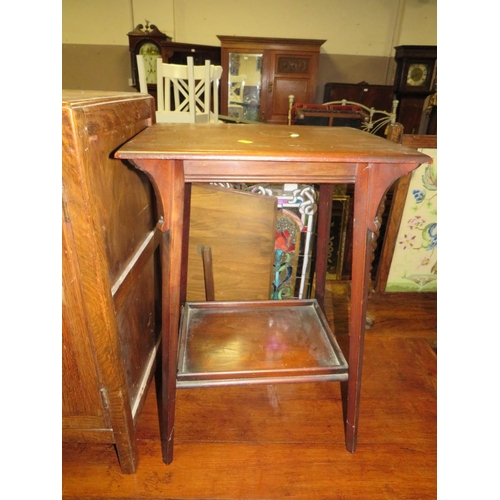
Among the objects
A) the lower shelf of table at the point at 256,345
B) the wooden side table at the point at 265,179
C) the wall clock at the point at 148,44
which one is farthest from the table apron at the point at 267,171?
the wall clock at the point at 148,44

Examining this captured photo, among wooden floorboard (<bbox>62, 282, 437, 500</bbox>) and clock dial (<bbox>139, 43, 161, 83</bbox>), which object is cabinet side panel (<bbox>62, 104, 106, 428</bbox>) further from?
clock dial (<bbox>139, 43, 161, 83</bbox>)

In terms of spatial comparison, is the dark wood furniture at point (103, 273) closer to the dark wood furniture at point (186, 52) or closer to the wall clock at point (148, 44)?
the dark wood furniture at point (186, 52)

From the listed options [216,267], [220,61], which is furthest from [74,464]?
[220,61]

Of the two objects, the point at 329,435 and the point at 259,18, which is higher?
the point at 259,18

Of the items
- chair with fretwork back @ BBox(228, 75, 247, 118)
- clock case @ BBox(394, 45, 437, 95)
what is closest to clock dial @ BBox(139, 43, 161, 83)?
chair with fretwork back @ BBox(228, 75, 247, 118)

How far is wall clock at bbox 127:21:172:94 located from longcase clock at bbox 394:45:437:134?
2.77 m

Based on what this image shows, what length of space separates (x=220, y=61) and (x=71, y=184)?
163 inches

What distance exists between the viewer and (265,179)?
2.49 ft

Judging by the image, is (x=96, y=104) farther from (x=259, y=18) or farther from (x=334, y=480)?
(x=259, y=18)

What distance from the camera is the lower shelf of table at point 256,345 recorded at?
3.06 ft

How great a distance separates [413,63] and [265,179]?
4368mm

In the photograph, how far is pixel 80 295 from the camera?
695 mm

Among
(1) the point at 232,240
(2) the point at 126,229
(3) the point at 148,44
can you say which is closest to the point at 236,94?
(3) the point at 148,44

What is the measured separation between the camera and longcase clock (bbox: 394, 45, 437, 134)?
158 inches
